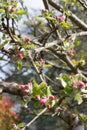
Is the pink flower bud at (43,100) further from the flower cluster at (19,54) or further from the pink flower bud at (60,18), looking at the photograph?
the pink flower bud at (60,18)

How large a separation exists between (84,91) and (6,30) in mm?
1332

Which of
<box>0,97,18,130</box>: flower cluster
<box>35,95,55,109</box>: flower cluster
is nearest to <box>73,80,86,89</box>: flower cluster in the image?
<box>35,95,55,109</box>: flower cluster

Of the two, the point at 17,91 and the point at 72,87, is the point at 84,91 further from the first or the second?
the point at 17,91

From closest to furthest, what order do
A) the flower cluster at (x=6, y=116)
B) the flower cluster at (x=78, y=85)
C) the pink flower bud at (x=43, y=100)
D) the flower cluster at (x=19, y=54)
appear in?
the flower cluster at (x=78, y=85) < the pink flower bud at (x=43, y=100) < the flower cluster at (x=19, y=54) < the flower cluster at (x=6, y=116)

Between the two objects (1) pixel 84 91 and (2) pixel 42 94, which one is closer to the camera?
(1) pixel 84 91

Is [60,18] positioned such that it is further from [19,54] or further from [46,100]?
[46,100]

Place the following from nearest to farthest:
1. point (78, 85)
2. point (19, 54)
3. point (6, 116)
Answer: point (78, 85) → point (19, 54) → point (6, 116)

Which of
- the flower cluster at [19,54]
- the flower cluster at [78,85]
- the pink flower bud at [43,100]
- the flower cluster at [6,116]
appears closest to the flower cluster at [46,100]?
the pink flower bud at [43,100]

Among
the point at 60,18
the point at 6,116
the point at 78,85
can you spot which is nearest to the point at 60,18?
the point at 60,18

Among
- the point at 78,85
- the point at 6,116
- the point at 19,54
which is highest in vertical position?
the point at 78,85

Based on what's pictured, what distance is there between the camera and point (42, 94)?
1.92 metres

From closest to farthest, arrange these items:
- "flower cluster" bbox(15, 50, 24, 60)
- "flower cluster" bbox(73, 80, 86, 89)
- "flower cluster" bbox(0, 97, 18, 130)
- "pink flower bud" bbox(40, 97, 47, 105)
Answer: "flower cluster" bbox(73, 80, 86, 89) < "pink flower bud" bbox(40, 97, 47, 105) < "flower cluster" bbox(15, 50, 24, 60) < "flower cluster" bbox(0, 97, 18, 130)

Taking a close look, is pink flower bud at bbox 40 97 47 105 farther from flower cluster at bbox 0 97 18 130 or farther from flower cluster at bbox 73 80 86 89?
flower cluster at bbox 0 97 18 130

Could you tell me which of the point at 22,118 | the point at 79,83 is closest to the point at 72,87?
the point at 79,83
